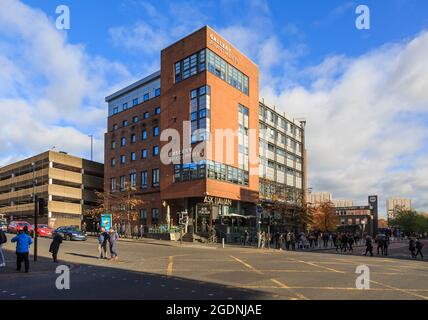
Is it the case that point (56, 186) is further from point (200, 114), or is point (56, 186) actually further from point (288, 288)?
point (288, 288)

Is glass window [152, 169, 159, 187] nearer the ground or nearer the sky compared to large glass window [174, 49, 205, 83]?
nearer the ground

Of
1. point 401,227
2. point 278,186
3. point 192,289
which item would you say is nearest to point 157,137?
point 278,186

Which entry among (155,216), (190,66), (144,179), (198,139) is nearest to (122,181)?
(144,179)

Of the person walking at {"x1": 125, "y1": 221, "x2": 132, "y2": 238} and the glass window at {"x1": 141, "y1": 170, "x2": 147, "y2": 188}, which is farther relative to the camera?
the glass window at {"x1": 141, "y1": 170, "x2": 147, "y2": 188}

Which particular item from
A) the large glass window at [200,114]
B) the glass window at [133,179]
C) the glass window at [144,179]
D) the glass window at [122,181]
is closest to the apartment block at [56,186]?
the glass window at [122,181]

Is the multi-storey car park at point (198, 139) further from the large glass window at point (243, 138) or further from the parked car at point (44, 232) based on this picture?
the parked car at point (44, 232)

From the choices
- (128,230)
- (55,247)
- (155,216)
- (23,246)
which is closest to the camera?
(23,246)

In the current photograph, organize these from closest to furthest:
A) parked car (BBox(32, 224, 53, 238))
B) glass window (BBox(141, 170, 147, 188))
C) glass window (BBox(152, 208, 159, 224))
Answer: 1. parked car (BBox(32, 224, 53, 238))
2. glass window (BBox(152, 208, 159, 224))
3. glass window (BBox(141, 170, 147, 188))

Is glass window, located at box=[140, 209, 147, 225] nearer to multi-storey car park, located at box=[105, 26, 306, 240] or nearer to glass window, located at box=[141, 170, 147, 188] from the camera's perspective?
multi-storey car park, located at box=[105, 26, 306, 240]

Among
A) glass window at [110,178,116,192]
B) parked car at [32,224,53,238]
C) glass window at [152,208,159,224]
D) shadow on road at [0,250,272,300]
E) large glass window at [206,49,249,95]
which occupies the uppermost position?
large glass window at [206,49,249,95]

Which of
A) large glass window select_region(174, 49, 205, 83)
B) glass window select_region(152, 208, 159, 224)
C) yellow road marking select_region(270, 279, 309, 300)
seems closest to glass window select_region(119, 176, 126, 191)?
glass window select_region(152, 208, 159, 224)

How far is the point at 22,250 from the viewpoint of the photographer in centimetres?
1681

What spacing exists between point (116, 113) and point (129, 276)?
6281cm
